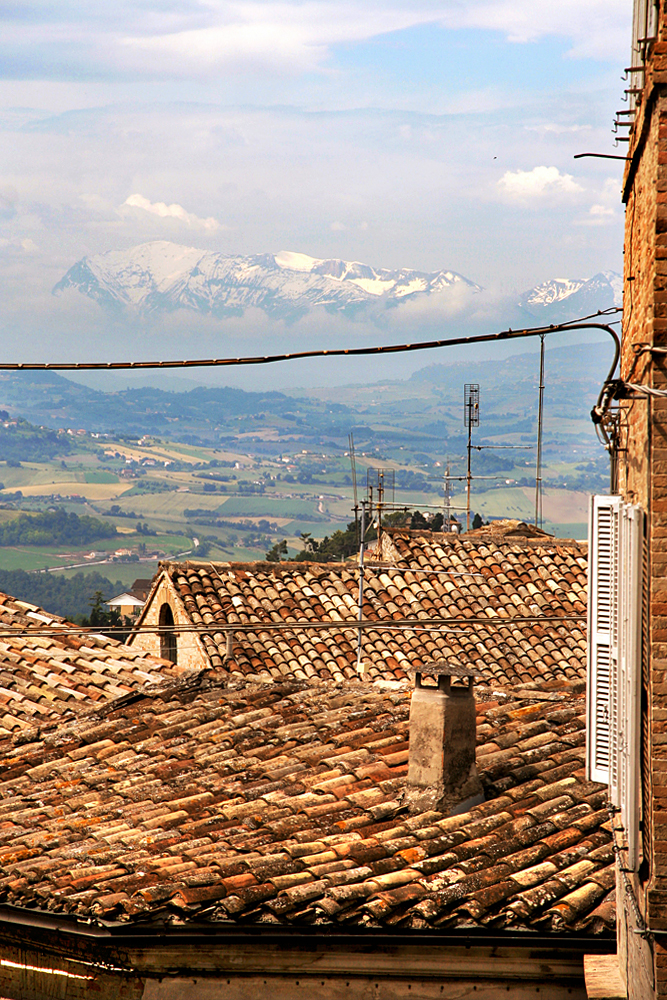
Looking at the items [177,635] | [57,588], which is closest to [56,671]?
[177,635]

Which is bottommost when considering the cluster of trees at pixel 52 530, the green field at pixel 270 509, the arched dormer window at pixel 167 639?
the cluster of trees at pixel 52 530

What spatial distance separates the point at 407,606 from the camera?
1864 cm

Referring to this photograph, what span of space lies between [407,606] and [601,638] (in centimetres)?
1335

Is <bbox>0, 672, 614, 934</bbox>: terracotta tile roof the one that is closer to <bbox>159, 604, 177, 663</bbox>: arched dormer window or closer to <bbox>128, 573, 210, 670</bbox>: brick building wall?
<bbox>128, 573, 210, 670</bbox>: brick building wall

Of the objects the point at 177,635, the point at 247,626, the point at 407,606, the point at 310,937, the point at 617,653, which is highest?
the point at 617,653

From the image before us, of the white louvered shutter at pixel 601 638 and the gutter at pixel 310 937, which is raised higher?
the white louvered shutter at pixel 601 638

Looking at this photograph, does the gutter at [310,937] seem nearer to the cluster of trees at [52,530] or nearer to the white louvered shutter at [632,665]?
the white louvered shutter at [632,665]

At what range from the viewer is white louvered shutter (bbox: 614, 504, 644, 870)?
15.1 ft

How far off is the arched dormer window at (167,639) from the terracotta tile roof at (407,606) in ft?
2.31

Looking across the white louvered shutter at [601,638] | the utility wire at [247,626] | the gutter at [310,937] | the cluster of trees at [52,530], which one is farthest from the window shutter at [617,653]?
the cluster of trees at [52,530]

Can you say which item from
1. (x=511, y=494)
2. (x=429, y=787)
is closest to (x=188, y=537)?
(x=511, y=494)

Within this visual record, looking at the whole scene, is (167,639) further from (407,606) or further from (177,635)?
(407,606)

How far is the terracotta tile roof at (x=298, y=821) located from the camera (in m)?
6.30

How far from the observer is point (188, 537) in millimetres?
167625
